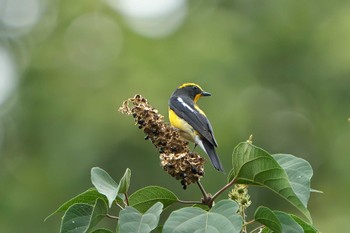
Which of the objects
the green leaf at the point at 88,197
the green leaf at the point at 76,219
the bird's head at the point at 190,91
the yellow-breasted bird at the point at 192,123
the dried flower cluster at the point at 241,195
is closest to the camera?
the green leaf at the point at 76,219

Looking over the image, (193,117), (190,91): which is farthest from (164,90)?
(193,117)

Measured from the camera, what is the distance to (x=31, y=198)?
16328 mm

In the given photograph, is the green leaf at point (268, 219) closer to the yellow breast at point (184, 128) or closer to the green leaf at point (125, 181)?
the green leaf at point (125, 181)

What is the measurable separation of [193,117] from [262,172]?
108 inches

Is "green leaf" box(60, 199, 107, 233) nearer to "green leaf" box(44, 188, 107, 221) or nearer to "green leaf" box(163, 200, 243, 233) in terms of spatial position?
"green leaf" box(44, 188, 107, 221)

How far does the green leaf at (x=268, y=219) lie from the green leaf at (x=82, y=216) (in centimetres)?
55

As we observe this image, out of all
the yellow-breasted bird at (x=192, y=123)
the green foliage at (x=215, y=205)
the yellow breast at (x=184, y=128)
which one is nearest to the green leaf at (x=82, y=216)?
the green foliage at (x=215, y=205)

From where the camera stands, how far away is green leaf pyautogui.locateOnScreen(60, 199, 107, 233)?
2846 mm

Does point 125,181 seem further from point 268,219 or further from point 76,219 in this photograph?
point 268,219

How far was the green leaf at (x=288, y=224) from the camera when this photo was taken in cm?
285

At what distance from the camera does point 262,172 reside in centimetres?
293

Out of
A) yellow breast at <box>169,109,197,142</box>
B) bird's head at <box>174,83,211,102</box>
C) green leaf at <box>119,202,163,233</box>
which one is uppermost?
bird's head at <box>174,83,211,102</box>

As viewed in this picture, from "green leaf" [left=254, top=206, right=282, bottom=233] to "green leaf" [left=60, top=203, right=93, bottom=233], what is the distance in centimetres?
60

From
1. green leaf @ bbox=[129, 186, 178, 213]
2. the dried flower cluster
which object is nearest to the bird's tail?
the dried flower cluster
